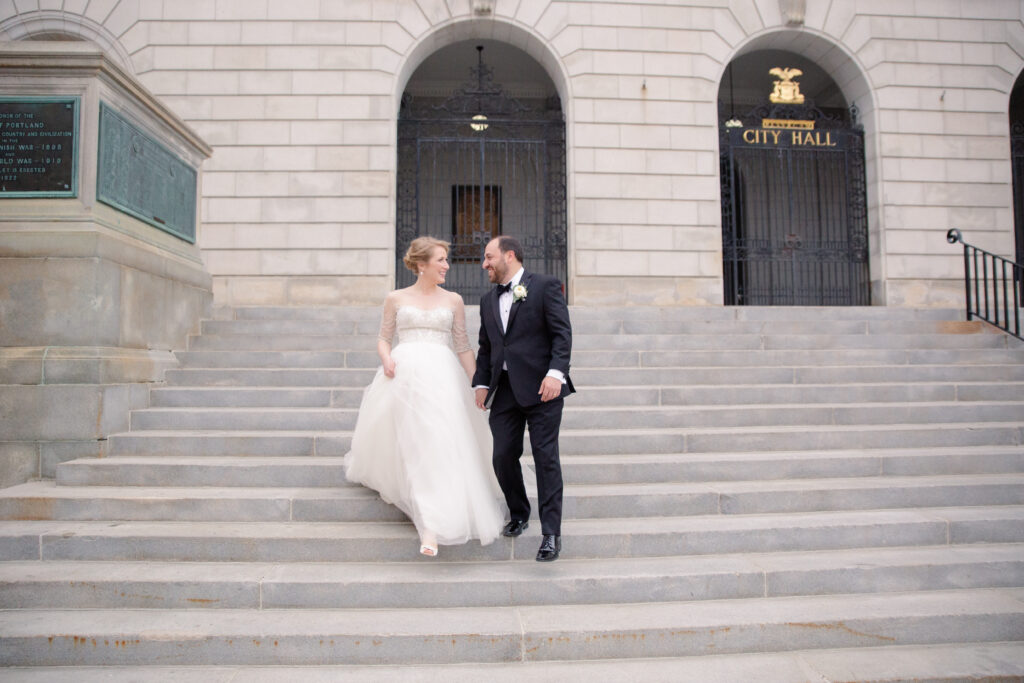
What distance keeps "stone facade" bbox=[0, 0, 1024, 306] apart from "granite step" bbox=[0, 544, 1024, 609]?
718 centimetres

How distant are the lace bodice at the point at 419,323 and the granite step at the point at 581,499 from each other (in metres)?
1.22

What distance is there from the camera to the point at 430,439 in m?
4.10

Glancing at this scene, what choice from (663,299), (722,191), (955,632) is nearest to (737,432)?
(955,632)

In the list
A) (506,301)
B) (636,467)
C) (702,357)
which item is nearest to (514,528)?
(636,467)

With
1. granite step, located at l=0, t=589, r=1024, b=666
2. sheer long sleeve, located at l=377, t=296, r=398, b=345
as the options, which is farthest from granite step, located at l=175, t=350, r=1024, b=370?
granite step, located at l=0, t=589, r=1024, b=666

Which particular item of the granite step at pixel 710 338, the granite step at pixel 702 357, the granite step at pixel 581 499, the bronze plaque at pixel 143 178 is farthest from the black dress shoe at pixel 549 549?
the bronze plaque at pixel 143 178

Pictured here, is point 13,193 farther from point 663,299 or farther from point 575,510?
point 663,299

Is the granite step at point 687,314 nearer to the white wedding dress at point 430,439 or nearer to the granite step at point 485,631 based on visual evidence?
the white wedding dress at point 430,439

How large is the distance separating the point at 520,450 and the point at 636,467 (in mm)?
1416

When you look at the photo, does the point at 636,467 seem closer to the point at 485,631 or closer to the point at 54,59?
the point at 485,631

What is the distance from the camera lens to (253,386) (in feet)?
22.1

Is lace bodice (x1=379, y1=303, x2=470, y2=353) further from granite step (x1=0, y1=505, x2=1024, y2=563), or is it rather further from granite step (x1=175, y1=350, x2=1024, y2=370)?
granite step (x1=175, y1=350, x2=1024, y2=370)

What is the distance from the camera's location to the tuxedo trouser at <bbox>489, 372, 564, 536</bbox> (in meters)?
4.05

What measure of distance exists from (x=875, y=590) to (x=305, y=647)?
3474mm
